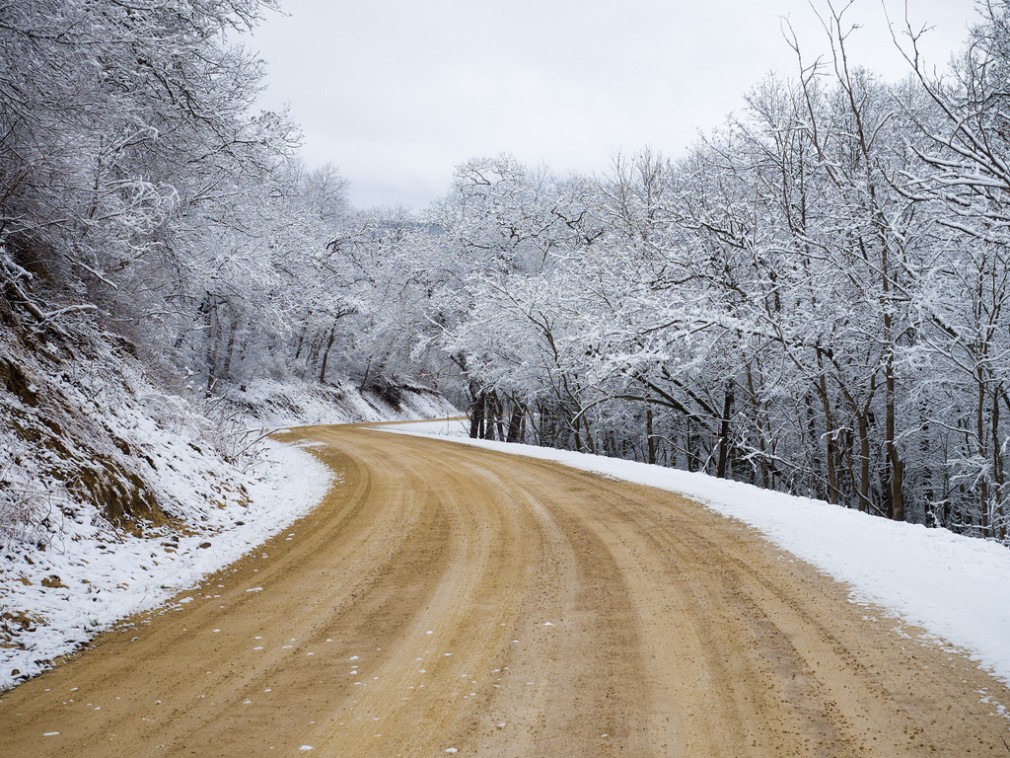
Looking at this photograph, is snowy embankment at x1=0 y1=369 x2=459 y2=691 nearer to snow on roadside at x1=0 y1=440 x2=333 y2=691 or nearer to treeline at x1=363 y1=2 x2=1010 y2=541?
snow on roadside at x1=0 y1=440 x2=333 y2=691

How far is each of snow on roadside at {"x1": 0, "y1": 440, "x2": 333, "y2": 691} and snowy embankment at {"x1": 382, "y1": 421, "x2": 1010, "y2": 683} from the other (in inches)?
222

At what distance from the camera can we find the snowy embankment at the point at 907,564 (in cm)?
426

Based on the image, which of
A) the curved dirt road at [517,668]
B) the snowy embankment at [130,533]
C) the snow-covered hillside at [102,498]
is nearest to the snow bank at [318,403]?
the snowy embankment at [130,533]

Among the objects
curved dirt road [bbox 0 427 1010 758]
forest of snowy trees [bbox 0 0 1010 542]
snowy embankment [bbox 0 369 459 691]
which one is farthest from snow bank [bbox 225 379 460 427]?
curved dirt road [bbox 0 427 1010 758]

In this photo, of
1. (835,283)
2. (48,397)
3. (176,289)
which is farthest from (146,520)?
(835,283)

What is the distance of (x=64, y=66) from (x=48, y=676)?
6211 mm

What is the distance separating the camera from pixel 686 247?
1636cm

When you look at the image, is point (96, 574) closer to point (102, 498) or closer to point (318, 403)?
point (102, 498)

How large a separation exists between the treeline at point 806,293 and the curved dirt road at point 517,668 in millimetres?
3480

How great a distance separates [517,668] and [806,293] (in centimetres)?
1143

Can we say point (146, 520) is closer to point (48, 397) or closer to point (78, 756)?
point (48, 397)

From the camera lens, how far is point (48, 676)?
401 cm

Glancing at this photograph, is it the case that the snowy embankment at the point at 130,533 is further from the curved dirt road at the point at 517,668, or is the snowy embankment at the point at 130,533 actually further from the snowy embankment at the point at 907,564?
the snowy embankment at the point at 907,564

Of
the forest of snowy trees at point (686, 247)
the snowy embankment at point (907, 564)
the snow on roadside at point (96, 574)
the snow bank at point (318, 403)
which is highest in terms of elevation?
the forest of snowy trees at point (686, 247)
